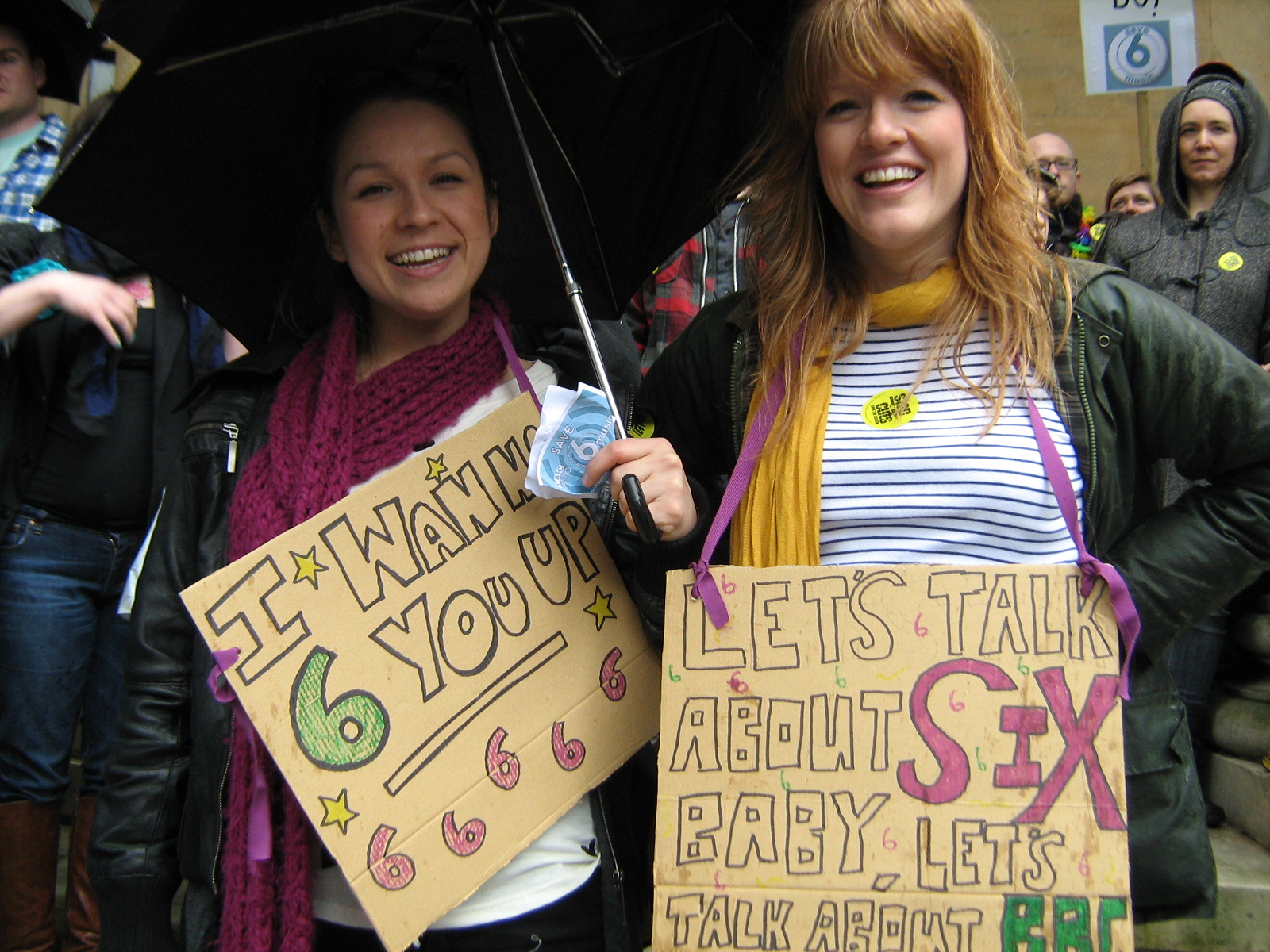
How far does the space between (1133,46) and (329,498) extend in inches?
219

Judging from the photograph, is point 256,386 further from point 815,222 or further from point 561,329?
point 815,222

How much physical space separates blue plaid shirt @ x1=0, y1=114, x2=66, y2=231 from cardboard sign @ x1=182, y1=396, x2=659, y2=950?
1.54m

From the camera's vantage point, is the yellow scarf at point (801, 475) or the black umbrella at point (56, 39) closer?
the yellow scarf at point (801, 475)

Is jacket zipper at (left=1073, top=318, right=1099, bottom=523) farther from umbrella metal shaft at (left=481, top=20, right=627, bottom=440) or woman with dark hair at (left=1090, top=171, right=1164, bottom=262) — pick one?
woman with dark hair at (left=1090, top=171, right=1164, bottom=262)

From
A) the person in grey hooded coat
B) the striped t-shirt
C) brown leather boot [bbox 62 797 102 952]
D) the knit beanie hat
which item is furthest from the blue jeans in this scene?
the knit beanie hat

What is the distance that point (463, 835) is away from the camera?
5.08 feet

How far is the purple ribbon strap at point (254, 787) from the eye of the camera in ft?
5.20

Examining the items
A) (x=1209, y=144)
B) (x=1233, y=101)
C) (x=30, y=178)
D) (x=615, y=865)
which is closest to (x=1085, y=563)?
(x=615, y=865)

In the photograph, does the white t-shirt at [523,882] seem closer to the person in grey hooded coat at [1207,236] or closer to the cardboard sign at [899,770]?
the cardboard sign at [899,770]

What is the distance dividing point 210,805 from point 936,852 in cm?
108

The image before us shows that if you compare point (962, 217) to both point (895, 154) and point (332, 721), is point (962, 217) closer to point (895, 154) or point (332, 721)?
point (895, 154)

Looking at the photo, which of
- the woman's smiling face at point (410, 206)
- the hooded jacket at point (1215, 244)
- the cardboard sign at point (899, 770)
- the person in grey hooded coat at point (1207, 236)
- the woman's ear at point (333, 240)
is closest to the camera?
the cardboard sign at point (899, 770)

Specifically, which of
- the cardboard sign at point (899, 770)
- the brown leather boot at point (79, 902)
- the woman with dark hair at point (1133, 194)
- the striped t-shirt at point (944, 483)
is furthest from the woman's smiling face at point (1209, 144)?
the brown leather boot at point (79, 902)

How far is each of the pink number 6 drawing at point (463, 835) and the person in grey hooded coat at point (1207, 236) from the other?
2.65 m
